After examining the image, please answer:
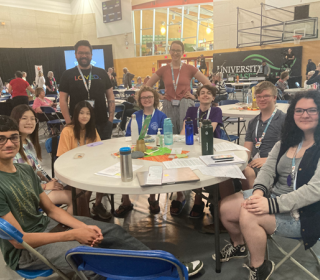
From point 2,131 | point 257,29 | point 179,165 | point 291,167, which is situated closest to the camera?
point 2,131

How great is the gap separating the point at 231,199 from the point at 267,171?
0.30 m

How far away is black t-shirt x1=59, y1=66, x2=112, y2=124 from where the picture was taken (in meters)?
2.87

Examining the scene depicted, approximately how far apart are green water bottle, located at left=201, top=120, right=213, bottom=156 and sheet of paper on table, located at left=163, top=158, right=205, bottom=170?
118 millimetres

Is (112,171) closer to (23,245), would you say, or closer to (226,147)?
(23,245)

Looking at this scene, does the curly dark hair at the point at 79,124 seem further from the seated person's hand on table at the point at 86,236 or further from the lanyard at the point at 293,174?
the lanyard at the point at 293,174

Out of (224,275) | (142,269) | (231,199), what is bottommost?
(224,275)

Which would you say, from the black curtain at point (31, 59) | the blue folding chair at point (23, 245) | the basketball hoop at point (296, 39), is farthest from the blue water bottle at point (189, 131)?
the black curtain at point (31, 59)

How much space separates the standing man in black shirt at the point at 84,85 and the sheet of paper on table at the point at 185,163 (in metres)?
1.46

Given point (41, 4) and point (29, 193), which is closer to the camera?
point (29, 193)

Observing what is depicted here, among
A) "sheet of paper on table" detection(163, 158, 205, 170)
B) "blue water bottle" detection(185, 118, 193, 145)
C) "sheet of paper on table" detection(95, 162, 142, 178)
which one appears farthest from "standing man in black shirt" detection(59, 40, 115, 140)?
"sheet of paper on table" detection(163, 158, 205, 170)

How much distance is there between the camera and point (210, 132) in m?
1.84

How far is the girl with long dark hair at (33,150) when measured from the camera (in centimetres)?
198

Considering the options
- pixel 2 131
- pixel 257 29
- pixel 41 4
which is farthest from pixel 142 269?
pixel 41 4

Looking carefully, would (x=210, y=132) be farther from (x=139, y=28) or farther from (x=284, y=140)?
(x=139, y=28)
